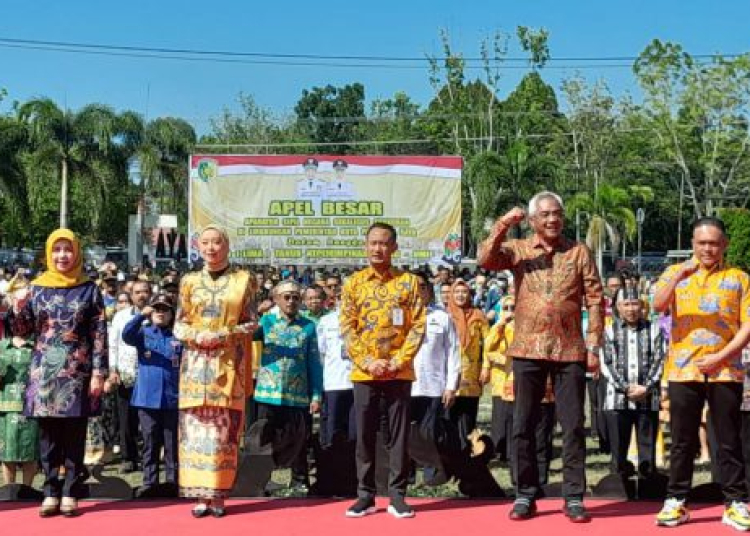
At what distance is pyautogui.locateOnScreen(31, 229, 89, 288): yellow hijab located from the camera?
6494mm

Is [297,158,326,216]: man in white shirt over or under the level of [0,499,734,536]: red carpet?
over

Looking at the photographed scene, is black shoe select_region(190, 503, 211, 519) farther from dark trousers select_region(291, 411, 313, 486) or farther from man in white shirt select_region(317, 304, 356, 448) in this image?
man in white shirt select_region(317, 304, 356, 448)

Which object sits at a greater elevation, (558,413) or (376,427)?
(558,413)

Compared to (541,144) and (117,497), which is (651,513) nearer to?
(117,497)

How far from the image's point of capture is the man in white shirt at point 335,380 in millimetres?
8594

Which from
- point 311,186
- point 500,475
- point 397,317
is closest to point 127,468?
point 500,475

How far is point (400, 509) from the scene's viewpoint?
641 cm

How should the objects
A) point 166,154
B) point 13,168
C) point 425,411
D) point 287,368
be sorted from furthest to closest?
1. point 166,154
2. point 13,168
3. point 425,411
4. point 287,368

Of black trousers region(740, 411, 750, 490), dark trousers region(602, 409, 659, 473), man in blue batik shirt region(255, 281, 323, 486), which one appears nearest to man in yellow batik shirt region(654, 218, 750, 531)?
black trousers region(740, 411, 750, 490)

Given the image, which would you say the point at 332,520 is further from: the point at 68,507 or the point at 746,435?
the point at 746,435

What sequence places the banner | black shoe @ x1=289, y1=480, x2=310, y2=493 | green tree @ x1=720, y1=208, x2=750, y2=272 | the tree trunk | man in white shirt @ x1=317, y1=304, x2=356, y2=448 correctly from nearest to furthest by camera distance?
black shoe @ x1=289, y1=480, x2=310, y2=493 → man in white shirt @ x1=317, y1=304, x2=356, y2=448 → the banner → the tree trunk → green tree @ x1=720, y1=208, x2=750, y2=272

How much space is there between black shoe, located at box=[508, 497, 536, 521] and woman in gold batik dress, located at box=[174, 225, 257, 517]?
1.68 metres

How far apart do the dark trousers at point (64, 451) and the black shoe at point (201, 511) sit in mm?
748

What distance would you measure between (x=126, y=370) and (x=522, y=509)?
13.7 feet
